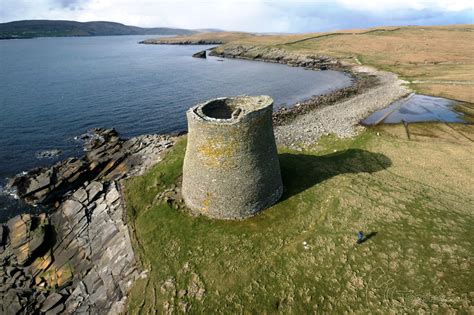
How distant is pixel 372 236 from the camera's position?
20.7 m

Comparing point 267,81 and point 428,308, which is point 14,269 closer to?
point 428,308

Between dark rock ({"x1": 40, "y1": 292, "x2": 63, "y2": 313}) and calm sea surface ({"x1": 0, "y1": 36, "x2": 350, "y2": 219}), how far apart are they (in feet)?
52.0

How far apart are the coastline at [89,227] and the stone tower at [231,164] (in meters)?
6.26

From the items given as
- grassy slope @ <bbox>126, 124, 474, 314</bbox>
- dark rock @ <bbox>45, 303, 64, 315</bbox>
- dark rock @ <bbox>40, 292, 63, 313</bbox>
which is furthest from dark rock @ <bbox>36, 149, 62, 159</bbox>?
dark rock @ <bbox>45, 303, 64, 315</bbox>

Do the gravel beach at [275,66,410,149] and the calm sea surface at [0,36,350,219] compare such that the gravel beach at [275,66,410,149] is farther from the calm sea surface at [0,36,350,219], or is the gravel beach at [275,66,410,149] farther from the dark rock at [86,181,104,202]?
the dark rock at [86,181,104,202]

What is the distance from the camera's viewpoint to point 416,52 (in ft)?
349

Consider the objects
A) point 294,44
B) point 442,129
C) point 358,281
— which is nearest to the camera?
point 358,281

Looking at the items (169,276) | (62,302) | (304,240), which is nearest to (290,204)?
(304,240)

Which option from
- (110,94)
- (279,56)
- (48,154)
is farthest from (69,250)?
(279,56)

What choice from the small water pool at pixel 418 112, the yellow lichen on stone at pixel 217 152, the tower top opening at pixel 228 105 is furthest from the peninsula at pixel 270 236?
the small water pool at pixel 418 112

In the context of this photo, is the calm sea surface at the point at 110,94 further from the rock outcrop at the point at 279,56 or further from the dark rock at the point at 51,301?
the dark rock at the point at 51,301

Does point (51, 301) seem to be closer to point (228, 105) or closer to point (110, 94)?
point (228, 105)

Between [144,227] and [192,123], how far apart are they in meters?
8.49

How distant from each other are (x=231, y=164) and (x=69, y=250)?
14.6 metres
